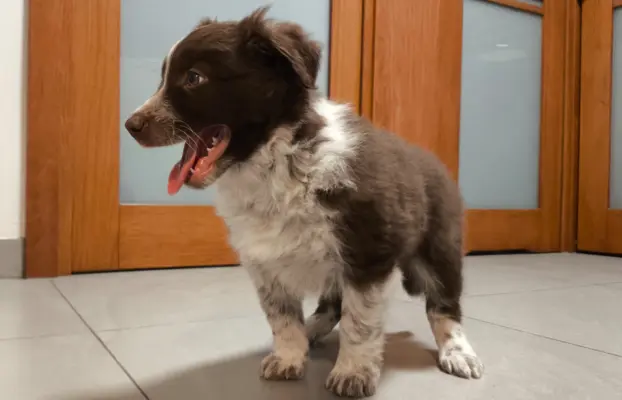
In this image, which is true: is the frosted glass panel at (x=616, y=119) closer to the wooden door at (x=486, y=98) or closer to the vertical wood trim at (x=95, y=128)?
the wooden door at (x=486, y=98)

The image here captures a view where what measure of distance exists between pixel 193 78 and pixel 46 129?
1.55m

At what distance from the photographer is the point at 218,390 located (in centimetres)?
124

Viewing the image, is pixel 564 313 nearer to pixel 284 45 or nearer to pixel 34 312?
pixel 284 45

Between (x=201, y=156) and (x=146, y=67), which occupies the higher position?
(x=146, y=67)

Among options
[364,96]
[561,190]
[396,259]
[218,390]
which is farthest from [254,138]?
[561,190]

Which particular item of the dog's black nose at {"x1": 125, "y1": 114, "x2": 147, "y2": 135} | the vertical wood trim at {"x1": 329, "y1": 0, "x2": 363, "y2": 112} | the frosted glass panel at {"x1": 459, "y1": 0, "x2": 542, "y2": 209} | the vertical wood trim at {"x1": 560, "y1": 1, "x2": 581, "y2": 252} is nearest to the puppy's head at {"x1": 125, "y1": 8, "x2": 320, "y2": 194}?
the dog's black nose at {"x1": 125, "y1": 114, "x2": 147, "y2": 135}

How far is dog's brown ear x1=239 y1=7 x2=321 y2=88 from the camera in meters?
1.22

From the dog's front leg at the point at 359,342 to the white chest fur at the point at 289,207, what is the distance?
3.2 inches

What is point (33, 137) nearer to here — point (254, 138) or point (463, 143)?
point (254, 138)

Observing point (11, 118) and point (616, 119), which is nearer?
point (11, 118)

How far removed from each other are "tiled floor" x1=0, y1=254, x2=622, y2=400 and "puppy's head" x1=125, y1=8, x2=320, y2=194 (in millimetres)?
459

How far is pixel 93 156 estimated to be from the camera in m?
2.64

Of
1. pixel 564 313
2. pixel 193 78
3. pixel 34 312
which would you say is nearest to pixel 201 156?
pixel 193 78

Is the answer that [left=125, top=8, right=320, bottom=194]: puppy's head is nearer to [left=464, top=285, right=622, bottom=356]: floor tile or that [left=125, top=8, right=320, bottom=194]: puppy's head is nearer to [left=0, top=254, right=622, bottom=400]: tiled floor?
[left=0, top=254, right=622, bottom=400]: tiled floor
